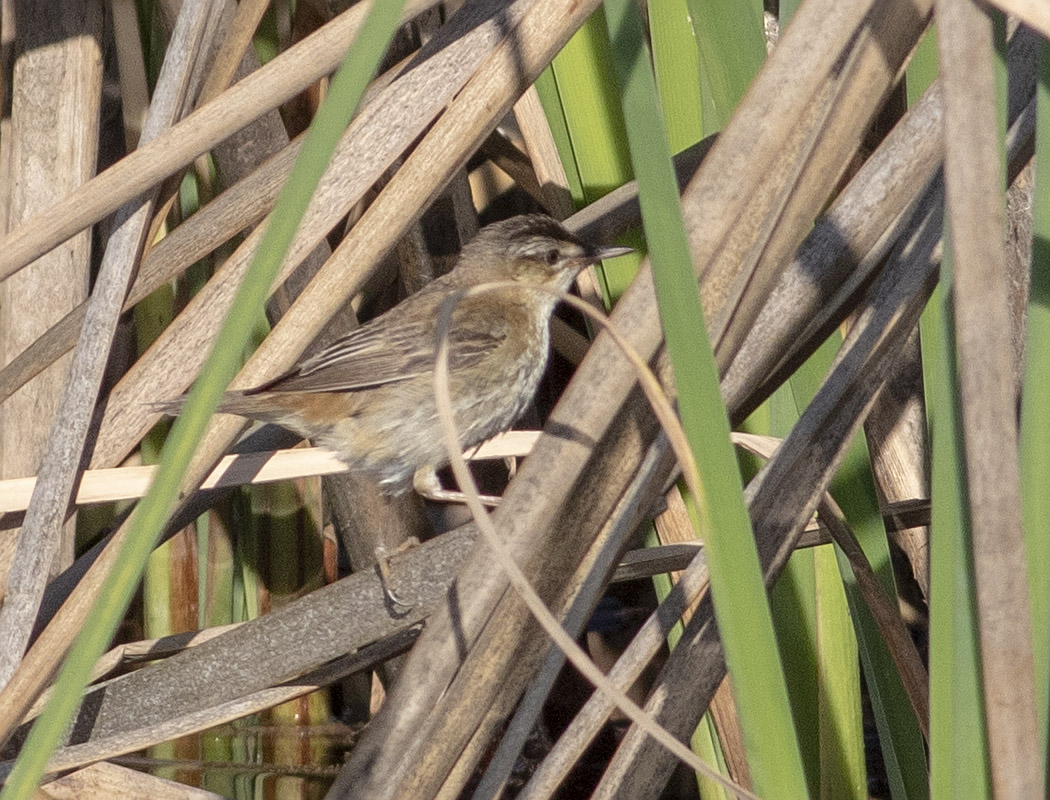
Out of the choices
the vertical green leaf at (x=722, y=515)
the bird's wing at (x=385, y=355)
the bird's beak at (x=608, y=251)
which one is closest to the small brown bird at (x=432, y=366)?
the bird's wing at (x=385, y=355)

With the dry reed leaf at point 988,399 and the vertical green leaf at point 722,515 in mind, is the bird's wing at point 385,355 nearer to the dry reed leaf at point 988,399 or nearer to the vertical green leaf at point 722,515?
the vertical green leaf at point 722,515

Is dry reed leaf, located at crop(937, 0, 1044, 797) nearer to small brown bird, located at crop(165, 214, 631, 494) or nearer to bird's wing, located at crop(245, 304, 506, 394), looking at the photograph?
small brown bird, located at crop(165, 214, 631, 494)

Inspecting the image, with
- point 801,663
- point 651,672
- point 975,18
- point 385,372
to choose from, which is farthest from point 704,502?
point 651,672

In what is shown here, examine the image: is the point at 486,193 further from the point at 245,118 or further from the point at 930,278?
the point at 930,278

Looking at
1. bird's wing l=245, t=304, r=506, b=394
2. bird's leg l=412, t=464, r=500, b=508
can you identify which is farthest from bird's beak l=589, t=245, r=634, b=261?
bird's leg l=412, t=464, r=500, b=508

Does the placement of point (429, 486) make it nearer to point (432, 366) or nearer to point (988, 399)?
point (432, 366)

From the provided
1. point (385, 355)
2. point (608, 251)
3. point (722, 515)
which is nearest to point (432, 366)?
point (385, 355)
